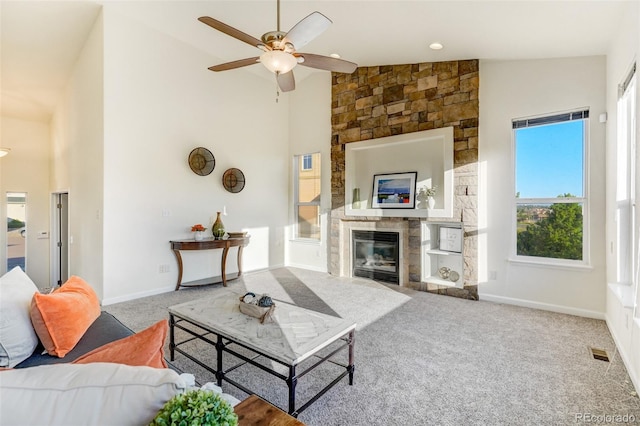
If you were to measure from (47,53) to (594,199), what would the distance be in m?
7.67

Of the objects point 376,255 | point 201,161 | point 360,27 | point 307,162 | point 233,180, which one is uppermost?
point 360,27

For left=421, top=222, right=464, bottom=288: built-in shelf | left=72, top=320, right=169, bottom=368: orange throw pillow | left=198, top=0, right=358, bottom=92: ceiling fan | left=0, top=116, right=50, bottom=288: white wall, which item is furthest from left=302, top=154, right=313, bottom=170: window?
left=0, top=116, right=50, bottom=288: white wall

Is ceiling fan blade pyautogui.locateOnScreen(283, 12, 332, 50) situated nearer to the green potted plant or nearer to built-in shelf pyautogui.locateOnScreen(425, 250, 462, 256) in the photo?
the green potted plant

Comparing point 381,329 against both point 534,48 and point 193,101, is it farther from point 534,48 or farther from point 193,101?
point 193,101

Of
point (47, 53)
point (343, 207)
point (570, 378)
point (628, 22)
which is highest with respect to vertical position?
→ point (47, 53)

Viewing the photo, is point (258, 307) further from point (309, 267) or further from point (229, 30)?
point (309, 267)

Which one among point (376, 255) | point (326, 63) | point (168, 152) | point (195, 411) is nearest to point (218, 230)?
point (168, 152)

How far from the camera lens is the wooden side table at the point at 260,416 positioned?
1103 mm

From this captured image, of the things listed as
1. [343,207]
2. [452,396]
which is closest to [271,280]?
[343,207]

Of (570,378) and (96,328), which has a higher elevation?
(96,328)

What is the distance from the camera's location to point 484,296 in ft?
14.2

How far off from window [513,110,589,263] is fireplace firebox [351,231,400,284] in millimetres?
1766

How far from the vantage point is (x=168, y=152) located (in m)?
4.81

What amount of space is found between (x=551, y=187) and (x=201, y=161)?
4.98 metres
